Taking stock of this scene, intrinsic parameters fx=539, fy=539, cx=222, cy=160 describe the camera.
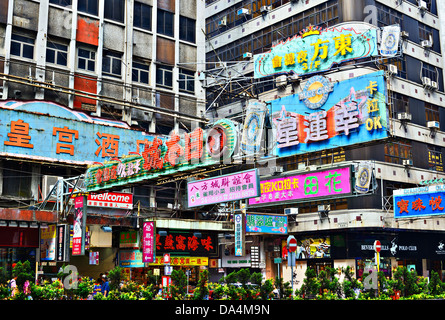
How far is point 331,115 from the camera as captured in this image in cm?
3014

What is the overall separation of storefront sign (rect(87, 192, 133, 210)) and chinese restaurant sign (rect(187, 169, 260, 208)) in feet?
26.6

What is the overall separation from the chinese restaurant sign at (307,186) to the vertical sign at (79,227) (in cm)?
1101

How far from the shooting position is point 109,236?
28297 millimetres

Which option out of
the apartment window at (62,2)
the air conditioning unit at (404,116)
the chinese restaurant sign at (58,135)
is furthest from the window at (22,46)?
the air conditioning unit at (404,116)

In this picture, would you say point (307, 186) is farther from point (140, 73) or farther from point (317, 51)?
point (140, 73)

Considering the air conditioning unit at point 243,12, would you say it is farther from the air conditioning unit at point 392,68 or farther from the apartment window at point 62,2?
the apartment window at point 62,2

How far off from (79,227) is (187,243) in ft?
34.1

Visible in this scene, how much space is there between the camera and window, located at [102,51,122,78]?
30.5 m

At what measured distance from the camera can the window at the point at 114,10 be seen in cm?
3106

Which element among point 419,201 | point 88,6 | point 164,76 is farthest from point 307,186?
point 88,6

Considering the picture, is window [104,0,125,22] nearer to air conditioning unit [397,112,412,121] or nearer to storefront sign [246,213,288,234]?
storefront sign [246,213,288,234]

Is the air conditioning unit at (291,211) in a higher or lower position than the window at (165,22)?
lower
